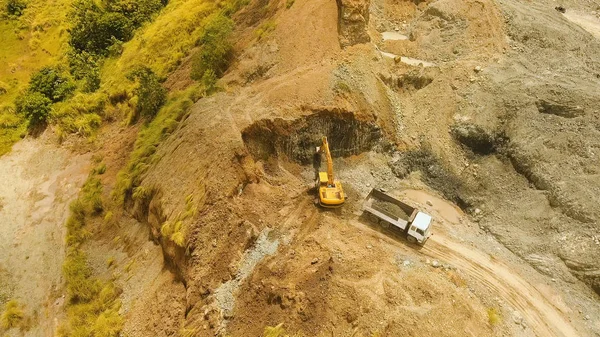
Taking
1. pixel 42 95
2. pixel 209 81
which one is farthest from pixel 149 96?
pixel 42 95

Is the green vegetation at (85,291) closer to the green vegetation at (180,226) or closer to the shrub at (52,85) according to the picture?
the green vegetation at (180,226)

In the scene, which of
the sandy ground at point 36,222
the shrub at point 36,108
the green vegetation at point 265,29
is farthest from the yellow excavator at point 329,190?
the shrub at point 36,108

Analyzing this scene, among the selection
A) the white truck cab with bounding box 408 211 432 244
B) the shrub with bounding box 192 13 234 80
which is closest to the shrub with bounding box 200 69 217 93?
the shrub with bounding box 192 13 234 80

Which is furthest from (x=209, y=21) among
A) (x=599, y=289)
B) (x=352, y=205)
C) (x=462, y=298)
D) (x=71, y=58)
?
(x=599, y=289)

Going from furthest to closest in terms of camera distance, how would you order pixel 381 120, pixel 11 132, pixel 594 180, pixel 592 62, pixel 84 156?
pixel 11 132 → pixel 84 156 → pixel 592 62 → pixel 381 120 → pixel 594 180

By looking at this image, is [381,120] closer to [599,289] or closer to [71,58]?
[599,289]

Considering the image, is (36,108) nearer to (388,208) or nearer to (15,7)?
(15,7)
